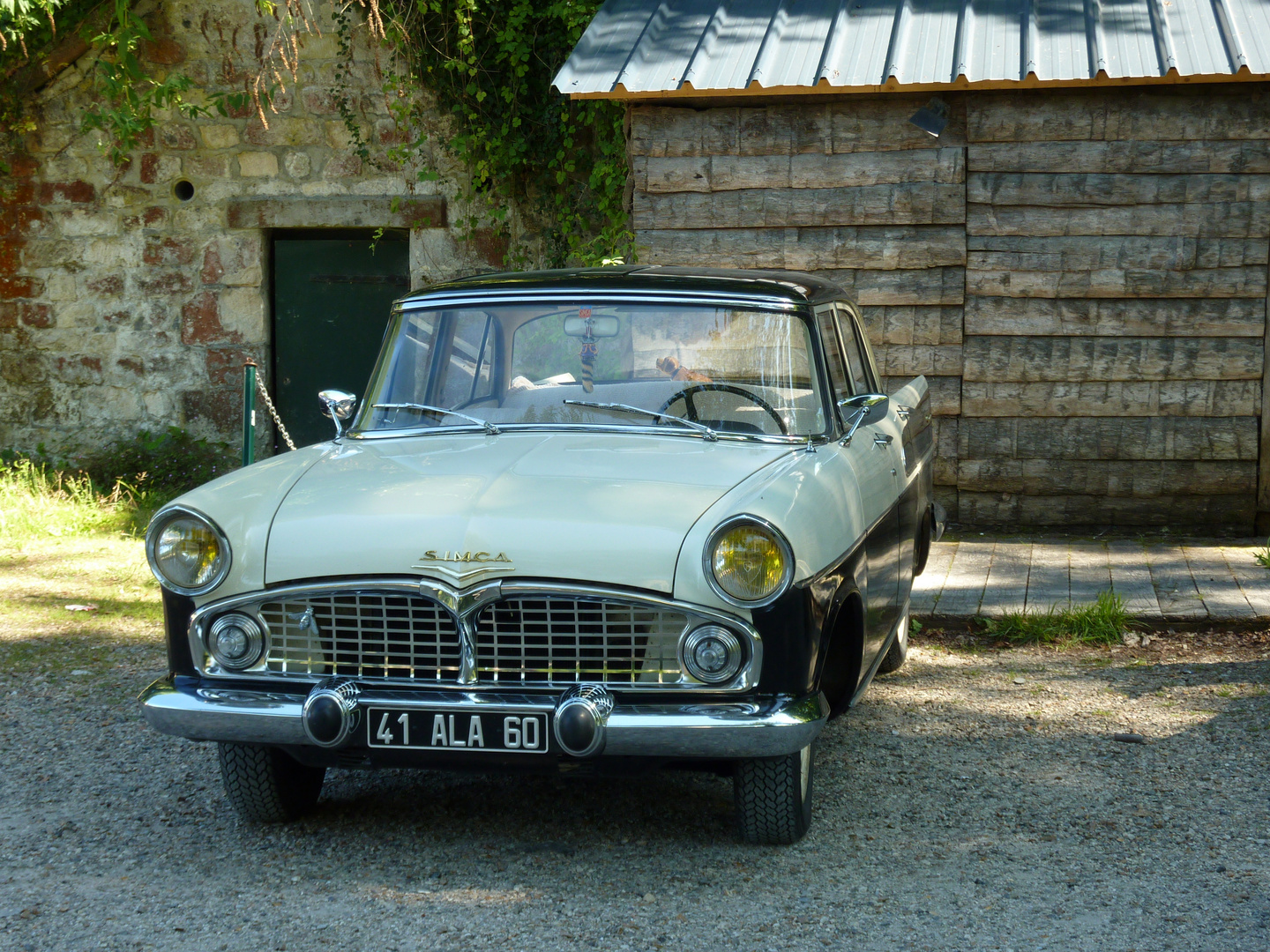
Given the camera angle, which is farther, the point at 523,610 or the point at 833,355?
the point at 833,355

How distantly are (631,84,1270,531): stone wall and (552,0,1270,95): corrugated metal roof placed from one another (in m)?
0.30

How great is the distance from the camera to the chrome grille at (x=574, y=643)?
3.00 m

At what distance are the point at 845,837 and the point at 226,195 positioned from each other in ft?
24.8

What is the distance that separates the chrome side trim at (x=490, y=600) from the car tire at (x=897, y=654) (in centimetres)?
219

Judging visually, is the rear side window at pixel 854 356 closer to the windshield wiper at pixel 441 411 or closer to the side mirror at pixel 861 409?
the side mirror at pixel 861 409

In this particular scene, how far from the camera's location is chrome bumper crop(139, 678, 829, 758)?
291 centimetres

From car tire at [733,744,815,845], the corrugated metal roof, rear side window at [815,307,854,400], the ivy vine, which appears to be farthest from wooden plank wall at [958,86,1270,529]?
car tire at [733,744,815,845]

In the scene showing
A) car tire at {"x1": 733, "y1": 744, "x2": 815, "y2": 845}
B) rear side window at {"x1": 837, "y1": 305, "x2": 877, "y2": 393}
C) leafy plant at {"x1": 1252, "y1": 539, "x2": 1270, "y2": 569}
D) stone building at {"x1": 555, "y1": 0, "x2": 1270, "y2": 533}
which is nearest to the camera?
car tire at {"x1": 733, "y1": 744, "x2": 815, "y2": 845}

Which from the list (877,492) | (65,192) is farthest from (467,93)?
(877,492)

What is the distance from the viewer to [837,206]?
7441mm

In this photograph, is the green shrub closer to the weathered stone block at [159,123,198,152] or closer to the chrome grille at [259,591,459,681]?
the weathered stone block at [159,123,198,152]

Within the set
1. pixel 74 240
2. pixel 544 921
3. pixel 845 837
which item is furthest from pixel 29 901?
pixel 74 240

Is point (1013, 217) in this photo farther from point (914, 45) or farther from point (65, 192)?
point (65, 192)

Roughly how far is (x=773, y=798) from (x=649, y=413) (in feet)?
4.03
